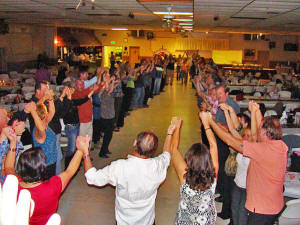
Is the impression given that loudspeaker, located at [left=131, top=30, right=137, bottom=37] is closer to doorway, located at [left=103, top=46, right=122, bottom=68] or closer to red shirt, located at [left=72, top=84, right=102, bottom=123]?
doorway, located at [left=103, top=46, right=122, bottom=68]

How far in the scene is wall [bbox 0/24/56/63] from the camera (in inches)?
537

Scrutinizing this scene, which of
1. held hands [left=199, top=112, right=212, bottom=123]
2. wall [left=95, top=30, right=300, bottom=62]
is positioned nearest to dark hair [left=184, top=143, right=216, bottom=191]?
held hands [left=199, top=112, right=212, bottom=123]

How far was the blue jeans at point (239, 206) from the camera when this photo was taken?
3.00m

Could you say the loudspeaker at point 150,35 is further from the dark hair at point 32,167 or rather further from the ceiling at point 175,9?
the dark hair at point 32,167

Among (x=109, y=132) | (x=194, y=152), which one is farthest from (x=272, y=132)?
(x=109, y=132)

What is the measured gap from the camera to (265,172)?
249cm

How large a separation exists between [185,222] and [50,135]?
78.4 inches

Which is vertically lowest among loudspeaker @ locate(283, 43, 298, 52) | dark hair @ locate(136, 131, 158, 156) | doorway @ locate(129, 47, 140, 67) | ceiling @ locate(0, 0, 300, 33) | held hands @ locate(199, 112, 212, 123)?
dark hair @ locate(136, 131, 158, 156)

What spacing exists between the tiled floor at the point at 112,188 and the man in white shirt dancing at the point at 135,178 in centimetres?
138

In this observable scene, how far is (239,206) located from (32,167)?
194 centimetres

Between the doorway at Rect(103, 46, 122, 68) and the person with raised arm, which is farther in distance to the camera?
the doorway at Rect(103, 46, 122, 68)

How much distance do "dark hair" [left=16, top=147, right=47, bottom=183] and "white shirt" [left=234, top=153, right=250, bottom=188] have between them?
5.93 ft

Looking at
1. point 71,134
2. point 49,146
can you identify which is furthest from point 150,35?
point 49,146

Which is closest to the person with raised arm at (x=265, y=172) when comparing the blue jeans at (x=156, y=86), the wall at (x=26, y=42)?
the blue jeans at (x=156, y=86)
